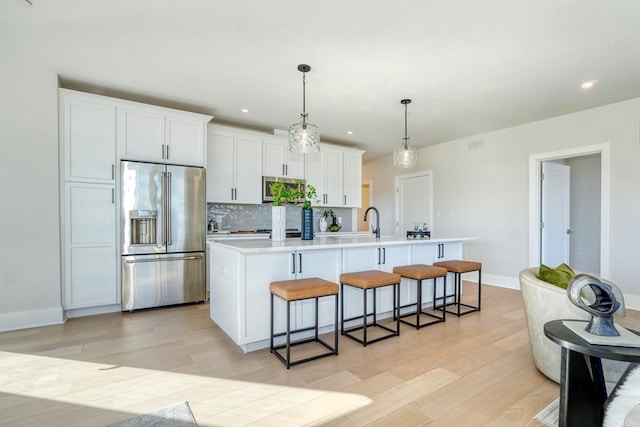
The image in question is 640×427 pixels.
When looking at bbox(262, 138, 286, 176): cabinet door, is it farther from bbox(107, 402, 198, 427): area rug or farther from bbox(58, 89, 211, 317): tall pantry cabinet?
bbox(107, 402, 198, 427): area rug

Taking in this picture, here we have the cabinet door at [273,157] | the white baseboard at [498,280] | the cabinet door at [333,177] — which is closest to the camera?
the white baseboard at [498,280]

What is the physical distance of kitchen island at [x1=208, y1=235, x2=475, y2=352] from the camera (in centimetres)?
245

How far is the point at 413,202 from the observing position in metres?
6.63

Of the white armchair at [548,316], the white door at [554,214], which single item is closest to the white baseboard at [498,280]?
the white door at [554,214]

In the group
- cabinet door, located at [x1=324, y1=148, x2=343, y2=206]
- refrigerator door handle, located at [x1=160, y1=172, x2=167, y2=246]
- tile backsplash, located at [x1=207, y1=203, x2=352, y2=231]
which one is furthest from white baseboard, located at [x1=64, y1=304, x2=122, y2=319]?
cabinet door, located at [x1=324, y1=148, x2=343, y2=206]

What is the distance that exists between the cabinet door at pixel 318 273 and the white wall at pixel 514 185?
143 inches

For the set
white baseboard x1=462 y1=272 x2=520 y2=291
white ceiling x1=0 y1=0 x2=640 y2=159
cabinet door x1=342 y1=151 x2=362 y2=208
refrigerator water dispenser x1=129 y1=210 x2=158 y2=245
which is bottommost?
white baseboard x1=462 y1=272 x2=520 y2=291

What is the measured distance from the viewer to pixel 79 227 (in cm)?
338

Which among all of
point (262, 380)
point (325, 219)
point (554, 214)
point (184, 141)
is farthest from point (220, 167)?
point (554, 214)

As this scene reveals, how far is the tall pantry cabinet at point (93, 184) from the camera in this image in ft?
10.9

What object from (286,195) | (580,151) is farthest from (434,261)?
(580,151)

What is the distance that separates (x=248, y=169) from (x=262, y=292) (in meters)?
2.80

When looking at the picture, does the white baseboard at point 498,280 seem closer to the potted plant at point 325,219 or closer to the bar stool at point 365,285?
the potted plant at point 325,219

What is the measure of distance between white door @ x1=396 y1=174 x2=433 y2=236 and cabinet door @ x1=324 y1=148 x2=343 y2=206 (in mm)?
1742
